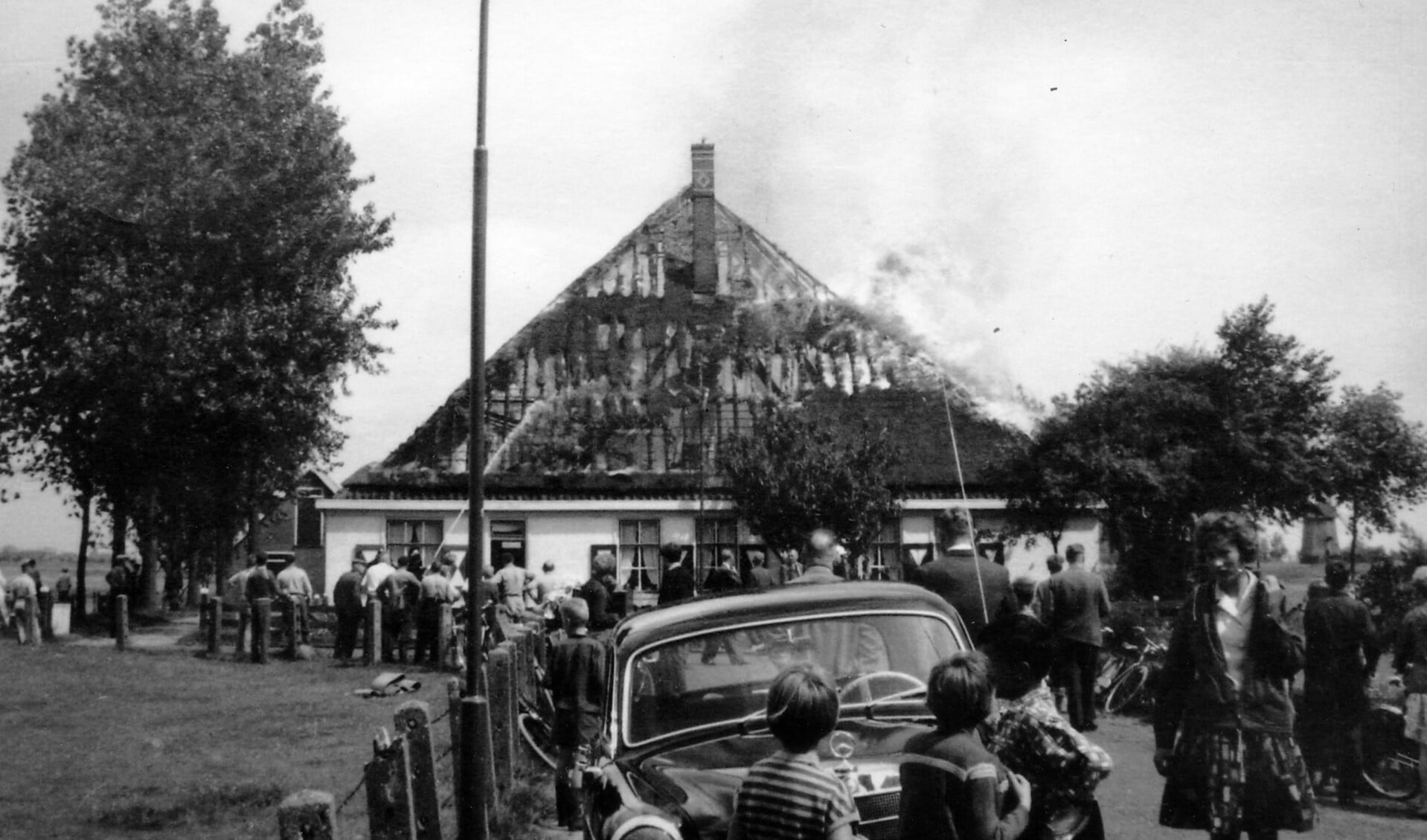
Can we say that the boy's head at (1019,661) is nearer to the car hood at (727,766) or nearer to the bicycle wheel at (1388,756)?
the car hood at (727,766)

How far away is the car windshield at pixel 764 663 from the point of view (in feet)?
19.2

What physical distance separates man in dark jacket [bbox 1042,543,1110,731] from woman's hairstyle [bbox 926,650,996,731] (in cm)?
791

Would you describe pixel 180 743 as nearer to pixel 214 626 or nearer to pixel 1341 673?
pixel 214 626

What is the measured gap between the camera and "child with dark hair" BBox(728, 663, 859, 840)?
3.93m

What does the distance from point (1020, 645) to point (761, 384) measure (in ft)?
106

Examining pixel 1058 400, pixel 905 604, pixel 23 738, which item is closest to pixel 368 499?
pixel 1058 400

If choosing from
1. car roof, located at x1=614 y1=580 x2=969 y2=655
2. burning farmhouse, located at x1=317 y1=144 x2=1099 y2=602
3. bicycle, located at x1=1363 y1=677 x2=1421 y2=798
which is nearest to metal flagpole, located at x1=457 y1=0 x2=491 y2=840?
car roof, located at x1=614 y1=580 x2=969 y2=655

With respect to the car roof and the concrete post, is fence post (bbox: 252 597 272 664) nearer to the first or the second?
the concrete post

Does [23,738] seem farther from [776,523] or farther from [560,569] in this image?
[560,569]

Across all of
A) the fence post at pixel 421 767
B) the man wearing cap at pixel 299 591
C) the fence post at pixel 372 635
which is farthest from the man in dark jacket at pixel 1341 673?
the man wearing cap at pixel 299 591

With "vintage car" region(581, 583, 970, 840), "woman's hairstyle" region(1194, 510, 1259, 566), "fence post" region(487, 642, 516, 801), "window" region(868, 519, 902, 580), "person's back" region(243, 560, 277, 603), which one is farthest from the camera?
"window" region(868, 519, 902, 580)

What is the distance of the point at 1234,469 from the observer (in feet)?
81.0

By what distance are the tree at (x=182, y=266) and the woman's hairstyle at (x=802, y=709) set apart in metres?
25.6

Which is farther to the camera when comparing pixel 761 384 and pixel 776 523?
pixel 761 384
